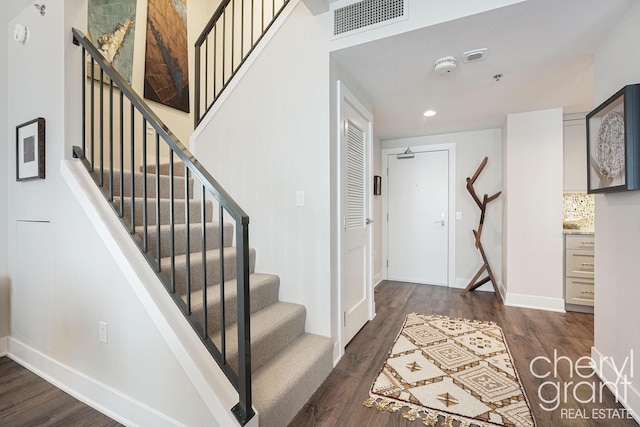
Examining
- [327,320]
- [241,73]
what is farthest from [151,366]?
[241,73]

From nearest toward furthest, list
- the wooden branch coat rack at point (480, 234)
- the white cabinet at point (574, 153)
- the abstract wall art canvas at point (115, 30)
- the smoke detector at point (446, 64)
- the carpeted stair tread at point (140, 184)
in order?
the carpeted stair tread at point (140, 184)
the smoke detector at point (446, 64)
the abstract wall art canvas at point (115, 30)
the white cabinet at point (574, 153)
the wooden branch coat rack at point (480, 234)

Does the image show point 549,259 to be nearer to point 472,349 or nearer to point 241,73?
point 472,349

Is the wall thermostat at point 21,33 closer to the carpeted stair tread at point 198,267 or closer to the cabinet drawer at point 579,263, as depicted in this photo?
the carpeted stair tread at point 198,267

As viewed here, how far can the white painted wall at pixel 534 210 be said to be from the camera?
334cm

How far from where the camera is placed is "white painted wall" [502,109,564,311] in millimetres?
3344

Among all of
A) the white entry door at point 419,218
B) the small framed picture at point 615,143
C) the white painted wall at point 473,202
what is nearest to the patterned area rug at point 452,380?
the small framed picture at point 615,143

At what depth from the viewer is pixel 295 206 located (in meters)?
2.31

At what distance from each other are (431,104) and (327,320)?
252 cm

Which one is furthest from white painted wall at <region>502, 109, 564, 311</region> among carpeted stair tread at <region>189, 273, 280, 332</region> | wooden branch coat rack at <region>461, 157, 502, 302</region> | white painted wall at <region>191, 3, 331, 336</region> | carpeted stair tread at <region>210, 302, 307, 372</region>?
carpeted stair tread at <region>189, 273, 280, 332</region>

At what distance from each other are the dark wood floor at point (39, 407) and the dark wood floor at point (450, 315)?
1.18 m

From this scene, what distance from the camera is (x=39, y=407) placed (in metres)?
1.73

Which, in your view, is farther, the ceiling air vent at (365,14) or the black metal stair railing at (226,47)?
the black metal stair railing at (226,47)

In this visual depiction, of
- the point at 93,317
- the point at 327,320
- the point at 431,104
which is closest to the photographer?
the point at 93,317

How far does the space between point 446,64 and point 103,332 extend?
292 centimetres
